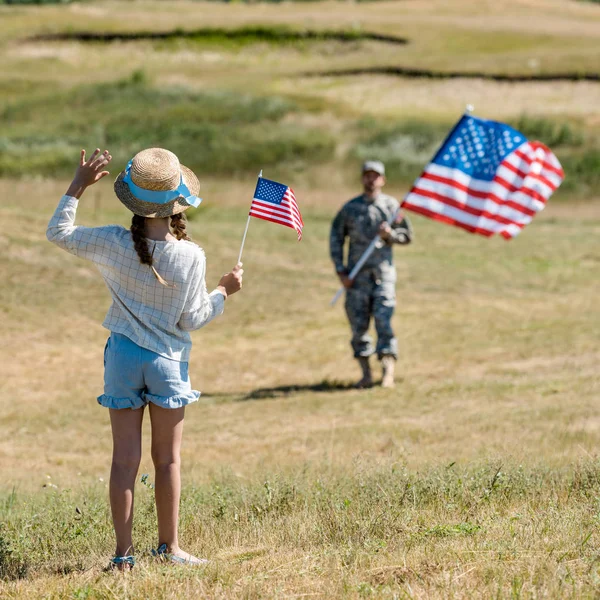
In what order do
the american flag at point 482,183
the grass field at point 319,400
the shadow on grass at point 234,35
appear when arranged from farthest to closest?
the shadow on grass at point 234,35
the american flag at point 482,183
the grass field at point 319,400

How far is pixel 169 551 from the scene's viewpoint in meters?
4.89

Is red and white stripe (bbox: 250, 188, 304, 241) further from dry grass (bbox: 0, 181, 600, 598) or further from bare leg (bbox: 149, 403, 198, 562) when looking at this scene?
bare leg (bbox: 149, 403, 198, 562)

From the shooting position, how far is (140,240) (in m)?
4.75

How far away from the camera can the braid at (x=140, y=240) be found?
15.5 feet

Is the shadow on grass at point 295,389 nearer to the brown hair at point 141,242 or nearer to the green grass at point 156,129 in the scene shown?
the brown hair at point 141,242

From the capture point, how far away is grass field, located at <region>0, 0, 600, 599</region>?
15.2 ft

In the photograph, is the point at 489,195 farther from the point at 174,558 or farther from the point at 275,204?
the point at 174,558

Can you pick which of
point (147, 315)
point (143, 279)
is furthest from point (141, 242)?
point (147, 315)

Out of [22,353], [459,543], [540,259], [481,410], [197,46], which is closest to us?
[459,543]

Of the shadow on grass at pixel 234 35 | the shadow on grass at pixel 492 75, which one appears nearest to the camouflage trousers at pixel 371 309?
the shadow on grass at pixel 492 75

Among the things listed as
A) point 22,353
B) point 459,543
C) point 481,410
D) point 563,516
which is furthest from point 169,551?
point 22,353

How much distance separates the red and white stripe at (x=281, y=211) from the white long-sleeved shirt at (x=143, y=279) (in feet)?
4.38

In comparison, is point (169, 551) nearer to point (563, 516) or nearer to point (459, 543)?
point (459, 543)

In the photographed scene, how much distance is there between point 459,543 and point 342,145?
32842 millimetres
